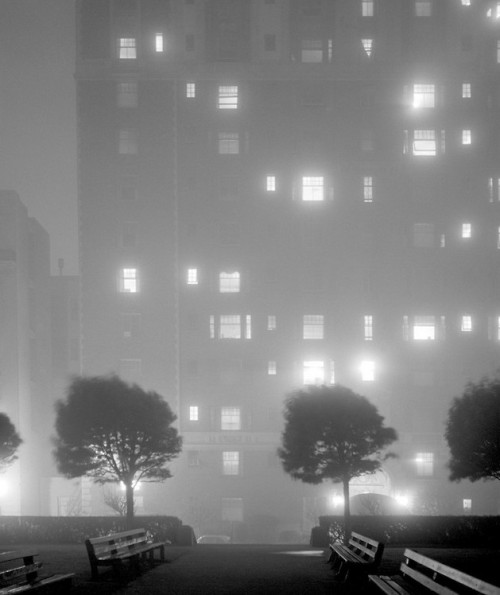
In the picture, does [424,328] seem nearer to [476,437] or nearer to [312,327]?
[312,327]

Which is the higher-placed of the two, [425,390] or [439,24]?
[439,24]

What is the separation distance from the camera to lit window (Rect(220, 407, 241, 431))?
82.8 metres

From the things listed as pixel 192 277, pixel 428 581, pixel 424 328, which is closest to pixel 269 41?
pixel 192 277

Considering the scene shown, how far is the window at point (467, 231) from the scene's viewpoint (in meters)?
86.4

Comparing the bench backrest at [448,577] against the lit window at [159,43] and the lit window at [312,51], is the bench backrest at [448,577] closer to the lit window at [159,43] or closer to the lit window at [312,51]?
the lit window at [312,51]

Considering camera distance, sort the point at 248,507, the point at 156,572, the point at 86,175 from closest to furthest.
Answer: the point at 156,572
the point at 248,507
the point at 86,175

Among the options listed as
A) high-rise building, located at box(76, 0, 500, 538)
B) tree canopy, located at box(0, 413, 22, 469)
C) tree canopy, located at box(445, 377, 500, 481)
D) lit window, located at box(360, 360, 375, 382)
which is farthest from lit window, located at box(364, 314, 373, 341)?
tree canopy, located at box(0, 413, 22, 469)

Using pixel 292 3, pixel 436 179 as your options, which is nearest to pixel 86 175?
pixel 292 3

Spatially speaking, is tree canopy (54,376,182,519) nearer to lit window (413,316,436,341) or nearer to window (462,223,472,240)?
lit window (413,316,436,341)

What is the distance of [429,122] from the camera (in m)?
88.6

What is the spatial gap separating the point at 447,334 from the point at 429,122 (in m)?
21.8

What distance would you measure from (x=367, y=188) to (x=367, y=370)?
18.4m

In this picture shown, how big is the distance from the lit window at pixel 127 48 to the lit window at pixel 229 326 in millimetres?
28651

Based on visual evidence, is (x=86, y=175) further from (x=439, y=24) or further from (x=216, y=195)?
(x=439, y=24)
